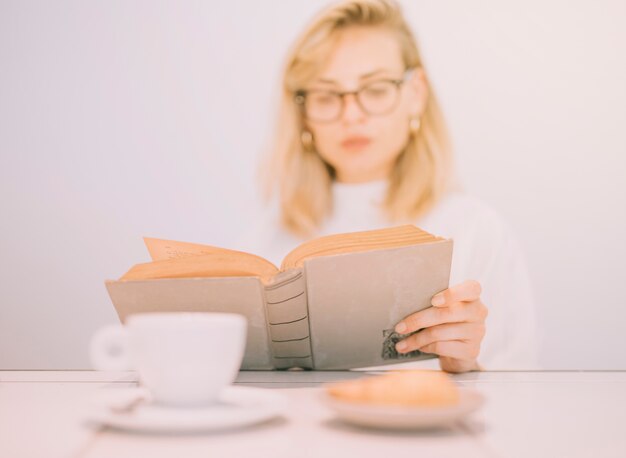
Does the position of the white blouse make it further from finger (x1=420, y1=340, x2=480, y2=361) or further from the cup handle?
the cup handle

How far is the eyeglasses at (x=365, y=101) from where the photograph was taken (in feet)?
6.60

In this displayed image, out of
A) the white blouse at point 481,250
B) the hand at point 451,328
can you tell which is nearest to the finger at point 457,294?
the hand at point 451,328

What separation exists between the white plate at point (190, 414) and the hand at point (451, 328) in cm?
41

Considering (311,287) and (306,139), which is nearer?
(311,287)

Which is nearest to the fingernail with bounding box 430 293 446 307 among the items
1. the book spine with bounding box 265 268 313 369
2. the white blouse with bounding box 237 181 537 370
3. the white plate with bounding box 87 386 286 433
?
the book spine with bounding box 265 268 313 369

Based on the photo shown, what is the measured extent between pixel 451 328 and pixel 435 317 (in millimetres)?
69

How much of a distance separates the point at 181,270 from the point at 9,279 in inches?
52.9

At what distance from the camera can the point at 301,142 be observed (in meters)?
2.03

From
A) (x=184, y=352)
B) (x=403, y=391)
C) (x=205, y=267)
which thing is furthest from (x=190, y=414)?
(x=205, y=267)

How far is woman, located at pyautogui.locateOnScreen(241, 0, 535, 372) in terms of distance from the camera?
6.43ft

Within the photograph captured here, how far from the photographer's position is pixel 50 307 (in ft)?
6.55

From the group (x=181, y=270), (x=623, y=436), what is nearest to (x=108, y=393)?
(x=181, y=270)

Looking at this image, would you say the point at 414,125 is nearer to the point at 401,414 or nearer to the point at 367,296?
the point at 367,296

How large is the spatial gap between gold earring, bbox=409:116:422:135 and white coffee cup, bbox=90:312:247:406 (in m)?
1.56
